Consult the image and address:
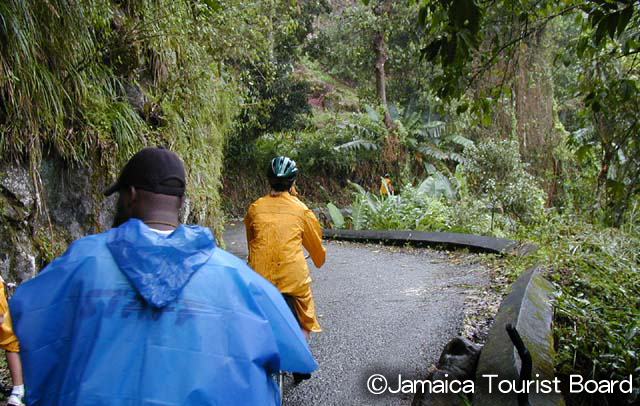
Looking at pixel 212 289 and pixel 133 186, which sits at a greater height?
pixel 133 186

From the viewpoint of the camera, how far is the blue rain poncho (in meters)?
1.53

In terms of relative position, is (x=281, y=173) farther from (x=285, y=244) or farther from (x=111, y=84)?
(x=111, y=84)

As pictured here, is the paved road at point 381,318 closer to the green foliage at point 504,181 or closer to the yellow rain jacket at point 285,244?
the yellow rain jacket at point 285,244

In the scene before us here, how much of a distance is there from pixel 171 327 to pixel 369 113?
2206cm

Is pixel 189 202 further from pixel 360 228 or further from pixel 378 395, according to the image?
pixel 360 228

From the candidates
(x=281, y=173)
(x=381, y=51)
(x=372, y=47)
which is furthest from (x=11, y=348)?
(x=372, y=47)

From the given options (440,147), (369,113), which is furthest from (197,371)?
(440,147)

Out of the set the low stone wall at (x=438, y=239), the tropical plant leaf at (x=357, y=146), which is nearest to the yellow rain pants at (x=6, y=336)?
the low stone wall at (x=438, y=239)

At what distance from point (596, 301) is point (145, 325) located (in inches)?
172

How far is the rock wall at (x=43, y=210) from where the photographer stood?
17.0 ft

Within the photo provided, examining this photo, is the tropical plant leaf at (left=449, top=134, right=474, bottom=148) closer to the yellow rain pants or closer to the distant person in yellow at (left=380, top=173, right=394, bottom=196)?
the distant person in yellow at (left=380, top=173, right=394, bottom=196)

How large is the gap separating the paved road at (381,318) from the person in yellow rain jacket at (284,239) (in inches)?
24.7

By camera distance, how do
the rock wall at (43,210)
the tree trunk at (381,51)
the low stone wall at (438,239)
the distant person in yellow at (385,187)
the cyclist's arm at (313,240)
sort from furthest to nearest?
the tree trunk at (381,51) → the distant person in yellow at (385,187) → the low stone wall at (438,239) → the rock wall at (43,210) → the cyclist's arm at (313,240)

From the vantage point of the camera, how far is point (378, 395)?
4.18 meters
